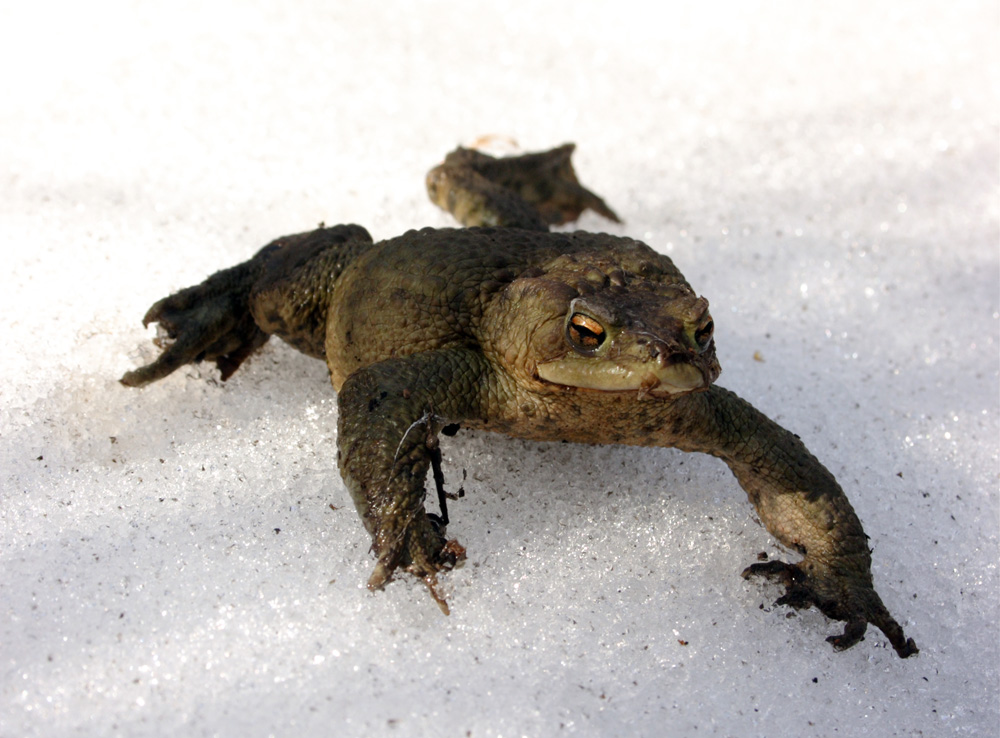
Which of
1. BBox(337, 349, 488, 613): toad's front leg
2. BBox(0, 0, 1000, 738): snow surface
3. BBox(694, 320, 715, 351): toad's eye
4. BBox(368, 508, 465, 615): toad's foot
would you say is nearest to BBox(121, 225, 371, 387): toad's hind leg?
BBox(0, 0, 1000, 738): snow surface

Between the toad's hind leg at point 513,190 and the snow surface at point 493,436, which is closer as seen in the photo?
the snow surface at point 493,436

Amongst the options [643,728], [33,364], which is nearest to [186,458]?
[33,364]

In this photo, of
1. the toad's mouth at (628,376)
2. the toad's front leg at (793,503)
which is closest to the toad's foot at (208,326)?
the toad's mouth at (628,376)

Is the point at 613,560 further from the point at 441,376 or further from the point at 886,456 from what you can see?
the point at 886,456

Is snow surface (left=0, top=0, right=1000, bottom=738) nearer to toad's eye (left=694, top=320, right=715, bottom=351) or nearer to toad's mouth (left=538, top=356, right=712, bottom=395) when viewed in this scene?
toad's mouth (left=538, top=356, right=712, bottom=395)

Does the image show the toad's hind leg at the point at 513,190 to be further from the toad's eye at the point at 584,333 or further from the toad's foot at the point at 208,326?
the toad's eye at the point at 584,333

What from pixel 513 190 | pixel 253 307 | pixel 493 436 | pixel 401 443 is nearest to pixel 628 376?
pixel 401 443

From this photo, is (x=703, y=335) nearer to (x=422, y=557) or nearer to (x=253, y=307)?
(x=422, y=557)
